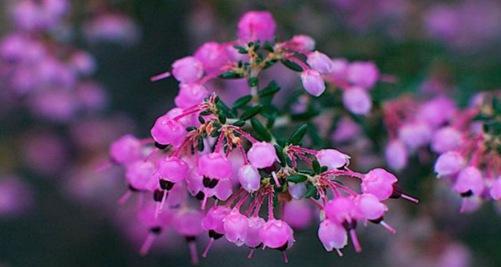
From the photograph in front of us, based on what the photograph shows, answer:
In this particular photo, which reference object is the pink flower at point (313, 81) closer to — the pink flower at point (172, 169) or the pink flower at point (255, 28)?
the pink flower at point (255, 28)

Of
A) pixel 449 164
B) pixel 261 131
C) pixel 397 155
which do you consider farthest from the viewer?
pixel 397 155

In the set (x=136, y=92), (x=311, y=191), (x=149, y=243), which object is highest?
(x=311, y=191)

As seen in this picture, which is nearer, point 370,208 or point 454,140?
point 370,208

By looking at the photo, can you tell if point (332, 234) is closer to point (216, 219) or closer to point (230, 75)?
point (216, 219)

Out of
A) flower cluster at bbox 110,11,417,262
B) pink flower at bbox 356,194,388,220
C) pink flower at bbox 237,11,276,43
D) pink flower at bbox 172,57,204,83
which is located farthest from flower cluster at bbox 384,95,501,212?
pink flower at bbox 172,57,204,83

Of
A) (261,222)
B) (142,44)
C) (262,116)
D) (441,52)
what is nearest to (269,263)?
(142,44)

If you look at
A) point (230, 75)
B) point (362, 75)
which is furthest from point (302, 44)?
point (362, 75)
